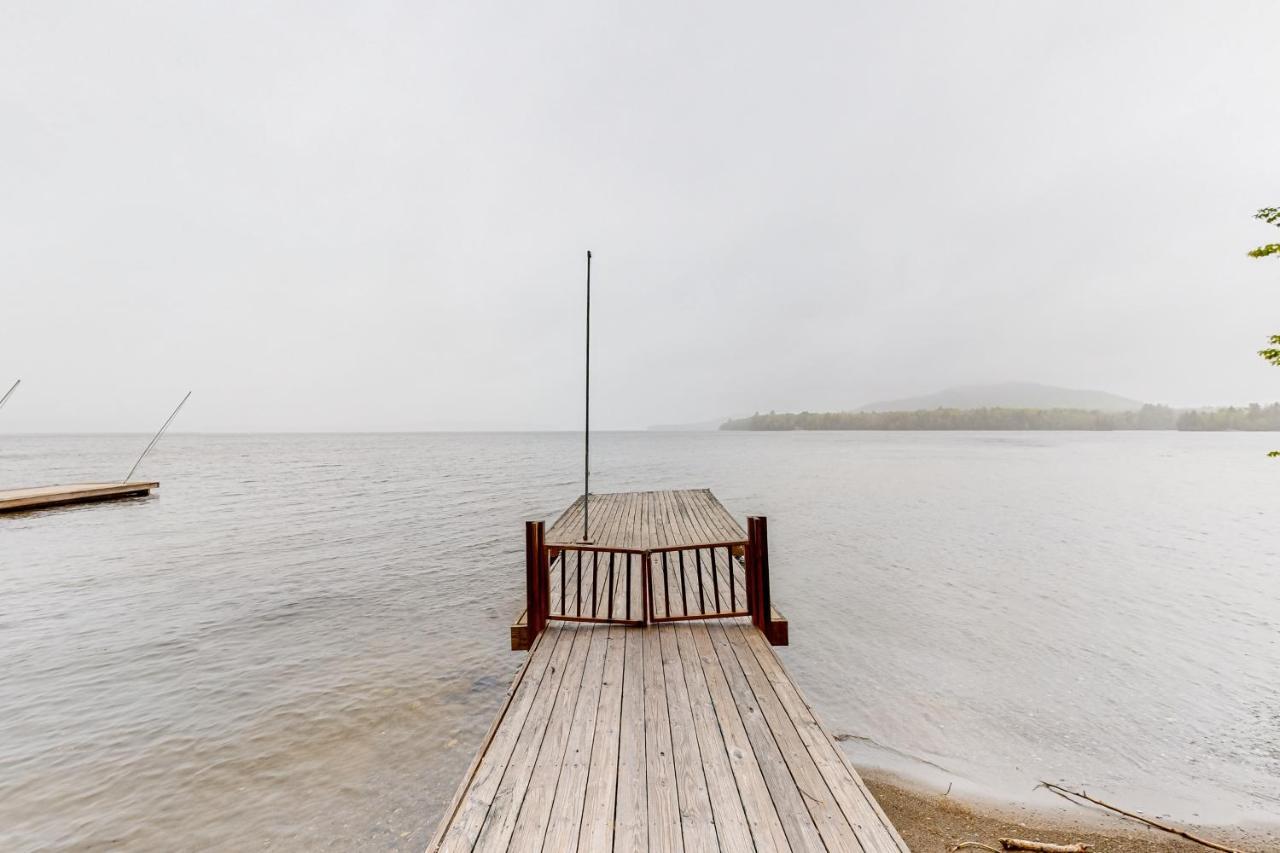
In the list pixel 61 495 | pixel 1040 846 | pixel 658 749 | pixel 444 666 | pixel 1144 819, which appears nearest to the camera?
pixel 658 749

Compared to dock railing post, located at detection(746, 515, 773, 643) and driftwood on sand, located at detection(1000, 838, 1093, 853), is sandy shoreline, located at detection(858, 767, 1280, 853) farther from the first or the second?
dock railing post, located at detection(746, 515, 773, 643)

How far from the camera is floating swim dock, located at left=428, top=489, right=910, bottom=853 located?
3.12 metres

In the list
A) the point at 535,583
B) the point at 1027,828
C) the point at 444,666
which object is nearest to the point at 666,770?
the point at 535,583

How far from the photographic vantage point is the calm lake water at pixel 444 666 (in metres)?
5.69

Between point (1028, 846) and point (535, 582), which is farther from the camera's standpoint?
point (535, 582)

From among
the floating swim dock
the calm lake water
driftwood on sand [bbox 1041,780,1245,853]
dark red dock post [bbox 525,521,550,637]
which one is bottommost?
the calm lake water

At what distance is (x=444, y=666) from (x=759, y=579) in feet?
19.9

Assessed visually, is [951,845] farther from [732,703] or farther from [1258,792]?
[1258,792]

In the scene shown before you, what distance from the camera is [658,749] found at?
13.2ft

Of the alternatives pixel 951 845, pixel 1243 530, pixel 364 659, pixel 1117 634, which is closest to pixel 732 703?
pixel 951 845

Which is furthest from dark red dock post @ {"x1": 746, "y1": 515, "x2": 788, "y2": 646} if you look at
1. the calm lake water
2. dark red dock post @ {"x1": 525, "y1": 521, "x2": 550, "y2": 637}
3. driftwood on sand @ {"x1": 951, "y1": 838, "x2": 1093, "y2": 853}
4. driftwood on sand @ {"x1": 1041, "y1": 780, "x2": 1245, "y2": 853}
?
driftwood on sand @ {"x1": 1041, "y1": 780, "x2": 1245, "y2": 853}

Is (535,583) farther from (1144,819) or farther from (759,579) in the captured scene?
(1144,819)

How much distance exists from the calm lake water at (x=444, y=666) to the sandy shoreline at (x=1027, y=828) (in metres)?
0.47

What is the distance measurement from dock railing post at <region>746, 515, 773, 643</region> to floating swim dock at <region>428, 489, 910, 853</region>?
0.02 meters
